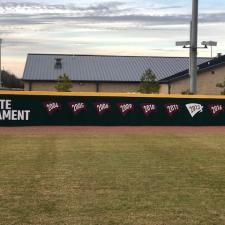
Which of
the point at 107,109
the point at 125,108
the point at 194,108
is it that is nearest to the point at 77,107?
the point at 107,109

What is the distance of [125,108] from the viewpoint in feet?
92.2

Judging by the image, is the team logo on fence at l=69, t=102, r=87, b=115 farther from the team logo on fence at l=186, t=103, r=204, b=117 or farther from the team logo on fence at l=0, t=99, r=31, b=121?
the team logo on fence at l=186, t=103, r=204, b=117

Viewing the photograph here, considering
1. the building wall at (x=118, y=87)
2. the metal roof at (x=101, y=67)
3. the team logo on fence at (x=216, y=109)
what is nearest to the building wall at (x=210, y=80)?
the metal roof at (x=101, y=67)

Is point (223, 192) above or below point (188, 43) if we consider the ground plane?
below

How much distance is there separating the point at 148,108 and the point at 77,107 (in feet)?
11.9

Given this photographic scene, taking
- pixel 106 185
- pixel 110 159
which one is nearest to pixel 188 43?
pixel 110 159

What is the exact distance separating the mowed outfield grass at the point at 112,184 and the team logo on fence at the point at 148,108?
9.36 m

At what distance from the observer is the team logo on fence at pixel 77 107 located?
1089 inches

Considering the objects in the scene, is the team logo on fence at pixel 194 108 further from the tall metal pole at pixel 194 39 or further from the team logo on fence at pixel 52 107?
the team logo on fence at pixel 52 107

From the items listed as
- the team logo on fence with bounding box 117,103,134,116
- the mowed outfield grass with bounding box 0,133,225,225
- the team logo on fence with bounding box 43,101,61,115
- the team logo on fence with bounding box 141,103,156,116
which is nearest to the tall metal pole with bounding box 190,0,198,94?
the team logo on fence with bounding box 141,103,156,116

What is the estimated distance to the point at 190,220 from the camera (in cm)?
789

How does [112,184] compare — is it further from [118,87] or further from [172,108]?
[118,87]

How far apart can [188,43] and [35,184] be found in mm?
25178

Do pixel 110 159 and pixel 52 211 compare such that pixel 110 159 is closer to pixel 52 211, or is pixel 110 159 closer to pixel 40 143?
pixel 40 143
